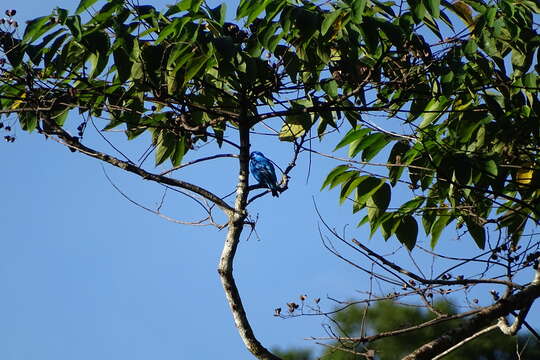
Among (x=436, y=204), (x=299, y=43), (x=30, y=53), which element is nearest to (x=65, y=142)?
(x=30, y=53)

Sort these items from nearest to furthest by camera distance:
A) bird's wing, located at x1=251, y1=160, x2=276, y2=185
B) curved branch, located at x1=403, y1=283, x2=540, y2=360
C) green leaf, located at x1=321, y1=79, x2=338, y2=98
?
curved branch, located at x1=403, y1=283, x2=540, y2=360
green leaf, located at x1=321, y1=79, x2=338, y2=98
bird's wing, located at x1=251, y1=160, x2=276, y2=185

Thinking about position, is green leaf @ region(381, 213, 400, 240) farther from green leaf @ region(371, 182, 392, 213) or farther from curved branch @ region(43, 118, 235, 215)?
curved branch @ region(43, 118, 235, 215)

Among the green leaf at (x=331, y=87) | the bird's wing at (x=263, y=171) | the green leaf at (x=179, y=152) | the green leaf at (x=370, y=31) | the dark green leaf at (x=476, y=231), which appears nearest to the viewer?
the green leaf at (x=370, y=31)

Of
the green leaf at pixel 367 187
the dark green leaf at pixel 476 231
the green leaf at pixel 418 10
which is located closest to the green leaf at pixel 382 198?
the green leaf at pixel 367 187

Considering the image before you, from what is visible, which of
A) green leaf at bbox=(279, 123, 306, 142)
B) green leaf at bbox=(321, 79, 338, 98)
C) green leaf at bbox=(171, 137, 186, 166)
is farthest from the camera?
green leaf at bbox=(279, 123, 306, 142)

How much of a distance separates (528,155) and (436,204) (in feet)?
1.63

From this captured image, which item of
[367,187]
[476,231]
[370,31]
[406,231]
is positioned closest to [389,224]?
[406,231]

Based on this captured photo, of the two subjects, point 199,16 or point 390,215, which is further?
point 390,215

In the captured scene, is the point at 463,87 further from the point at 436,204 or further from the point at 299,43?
the point at 299,43

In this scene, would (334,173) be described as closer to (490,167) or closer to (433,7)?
(490,167)

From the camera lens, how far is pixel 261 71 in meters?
3.46

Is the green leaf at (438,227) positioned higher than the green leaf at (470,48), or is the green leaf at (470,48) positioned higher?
the green leaf at (470,48)

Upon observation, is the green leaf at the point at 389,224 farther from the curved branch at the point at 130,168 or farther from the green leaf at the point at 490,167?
the curved branch at the point at 130,168

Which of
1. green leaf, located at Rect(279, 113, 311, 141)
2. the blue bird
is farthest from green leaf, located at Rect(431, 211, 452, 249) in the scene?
the blue bird
